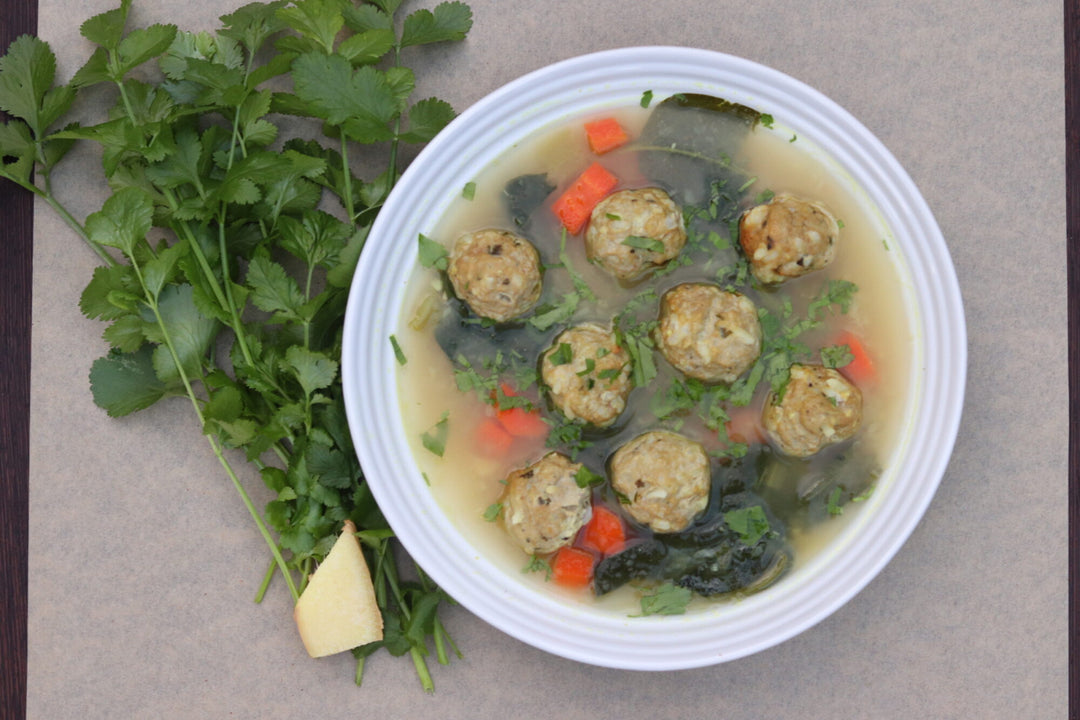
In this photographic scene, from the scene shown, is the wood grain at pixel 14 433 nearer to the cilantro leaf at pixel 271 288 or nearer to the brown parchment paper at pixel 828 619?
the brown parchment paper at pixel 828 619

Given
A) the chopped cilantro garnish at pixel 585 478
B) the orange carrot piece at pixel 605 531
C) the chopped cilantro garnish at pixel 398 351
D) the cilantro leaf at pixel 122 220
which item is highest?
the cilantro leaf at pixel 122 220

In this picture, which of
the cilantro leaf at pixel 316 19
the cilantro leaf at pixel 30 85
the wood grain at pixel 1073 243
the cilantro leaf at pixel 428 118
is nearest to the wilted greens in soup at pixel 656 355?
the cilantro leaf at pixel 428 118

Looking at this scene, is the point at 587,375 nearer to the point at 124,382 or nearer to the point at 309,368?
the point at 309,368

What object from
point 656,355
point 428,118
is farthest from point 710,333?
point 428,118

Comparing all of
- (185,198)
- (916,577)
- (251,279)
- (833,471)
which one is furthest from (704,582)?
(185,198)

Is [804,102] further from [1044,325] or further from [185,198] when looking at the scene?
[185,198]

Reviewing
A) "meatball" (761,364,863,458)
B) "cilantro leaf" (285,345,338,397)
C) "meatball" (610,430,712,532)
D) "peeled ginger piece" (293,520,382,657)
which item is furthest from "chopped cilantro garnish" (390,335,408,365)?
"meatball" (761,364,863,458)
